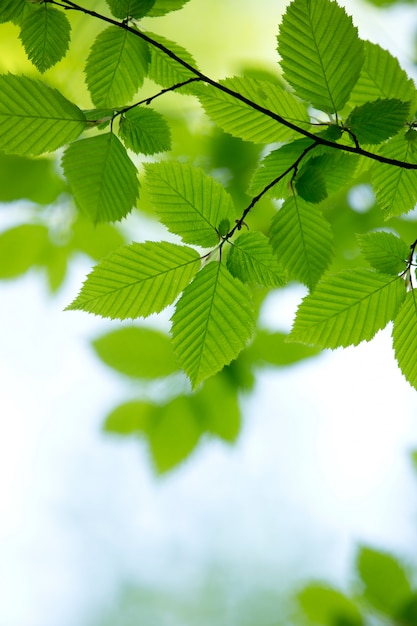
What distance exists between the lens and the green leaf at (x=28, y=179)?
4.09 ft

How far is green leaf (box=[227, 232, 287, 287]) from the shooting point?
2.06 feet

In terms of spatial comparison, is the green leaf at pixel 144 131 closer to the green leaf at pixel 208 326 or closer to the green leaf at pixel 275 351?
the green leaf at pixel 208 326

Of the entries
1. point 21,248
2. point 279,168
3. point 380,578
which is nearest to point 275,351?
point 380,578

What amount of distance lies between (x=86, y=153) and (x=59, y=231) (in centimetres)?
86

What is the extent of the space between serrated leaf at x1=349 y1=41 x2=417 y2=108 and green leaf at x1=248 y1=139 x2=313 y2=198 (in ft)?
0.38

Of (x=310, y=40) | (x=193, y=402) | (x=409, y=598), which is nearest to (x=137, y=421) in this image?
(x=193, y=402)

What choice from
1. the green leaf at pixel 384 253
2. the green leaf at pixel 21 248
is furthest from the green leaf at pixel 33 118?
the green leaf at pixel 21 248

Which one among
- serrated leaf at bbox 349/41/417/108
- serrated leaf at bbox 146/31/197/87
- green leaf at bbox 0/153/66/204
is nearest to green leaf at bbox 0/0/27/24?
serrated leaf at bbox 146/31/197/87

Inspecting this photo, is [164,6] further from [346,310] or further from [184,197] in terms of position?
[346,310]

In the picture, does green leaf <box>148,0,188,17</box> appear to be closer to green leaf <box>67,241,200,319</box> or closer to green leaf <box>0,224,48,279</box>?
green leaf <box>67,241,200,319</box>

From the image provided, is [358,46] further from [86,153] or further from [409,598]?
[409,598]

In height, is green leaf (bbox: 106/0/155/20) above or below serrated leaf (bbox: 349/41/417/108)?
above

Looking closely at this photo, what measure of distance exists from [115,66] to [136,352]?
77 cm

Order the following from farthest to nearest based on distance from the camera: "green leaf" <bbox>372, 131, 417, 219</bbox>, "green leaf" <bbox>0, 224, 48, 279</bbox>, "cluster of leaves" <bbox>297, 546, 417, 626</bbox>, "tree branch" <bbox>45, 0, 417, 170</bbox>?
"green leaf" <bbox>0, 224, 48, 279</bbox>
"cluster of leaves" <bbox>297, 546, 417, 626</bbox>
"green leaf" <bbox>372, 131, 417, 219</bbox>
"tree branch" <bbox>45, 0, 417, 170</bbox>
